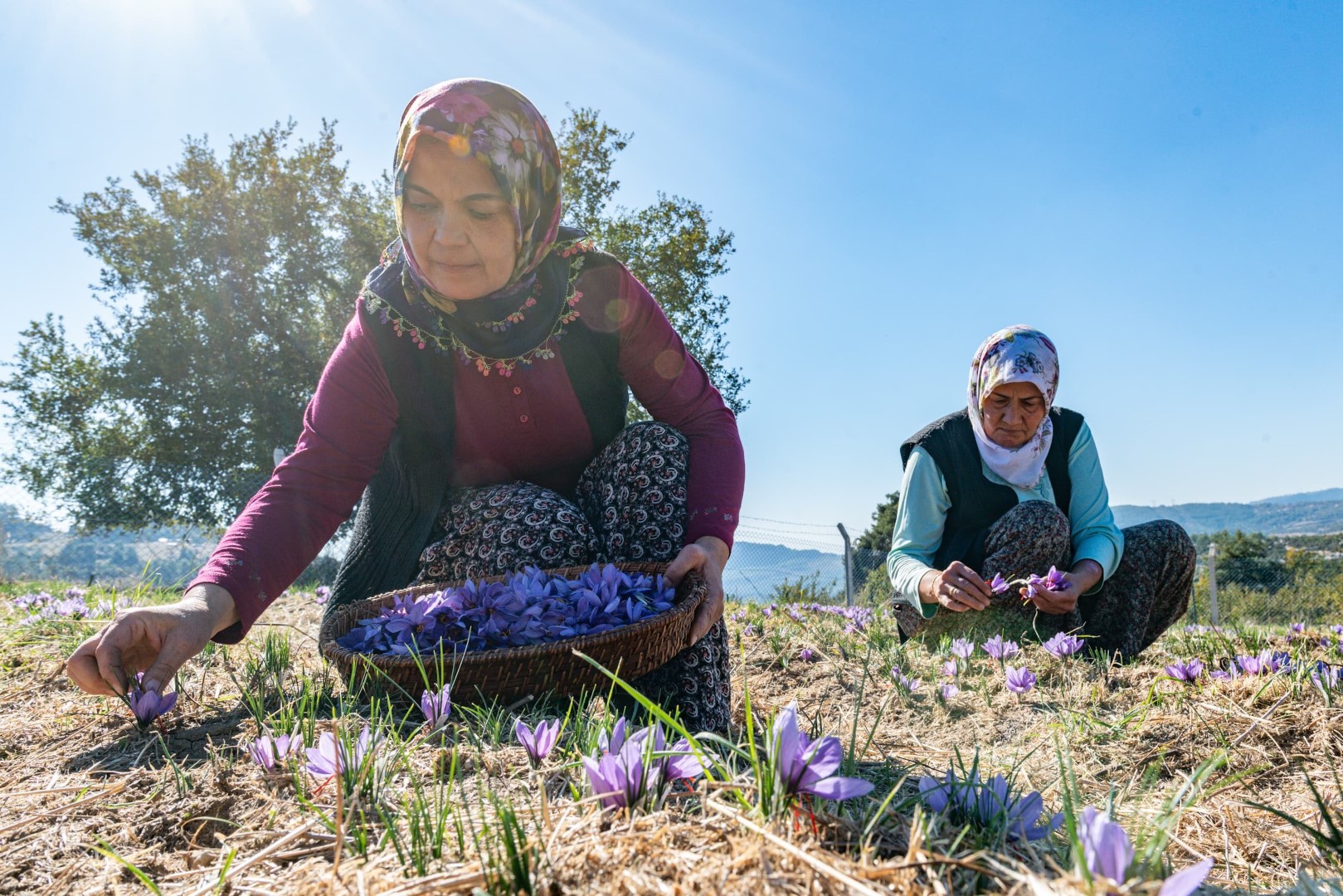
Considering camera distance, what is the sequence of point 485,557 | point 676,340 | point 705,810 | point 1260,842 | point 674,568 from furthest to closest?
point 676,340 < point 485,557 < point 674,568 < point 1260,842 < point 705,810

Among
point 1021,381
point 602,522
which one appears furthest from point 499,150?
point 1021,381

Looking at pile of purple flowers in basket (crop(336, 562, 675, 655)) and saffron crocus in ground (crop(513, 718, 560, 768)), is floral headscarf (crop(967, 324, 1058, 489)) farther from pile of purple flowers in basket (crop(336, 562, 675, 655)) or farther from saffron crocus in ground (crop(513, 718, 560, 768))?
saffron crocus in ground (crop(513, 718, 560, 768))

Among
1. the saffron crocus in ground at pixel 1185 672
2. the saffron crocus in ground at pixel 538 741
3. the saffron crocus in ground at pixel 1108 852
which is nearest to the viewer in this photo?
the saffron crocus in ground at pixel 1108 852

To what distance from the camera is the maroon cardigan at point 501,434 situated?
2018 millimetres

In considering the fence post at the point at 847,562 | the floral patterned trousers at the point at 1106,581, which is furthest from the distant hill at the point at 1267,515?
the floral patterned trousers at the point at 1106,581

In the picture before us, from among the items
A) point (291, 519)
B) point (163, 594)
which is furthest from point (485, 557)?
point (163, 594)

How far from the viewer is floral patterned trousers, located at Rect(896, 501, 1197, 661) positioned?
3.12 meters

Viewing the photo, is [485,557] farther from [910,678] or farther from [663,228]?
[663,228]

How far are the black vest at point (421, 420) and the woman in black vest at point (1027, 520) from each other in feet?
5.26

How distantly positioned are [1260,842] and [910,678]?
1289mm

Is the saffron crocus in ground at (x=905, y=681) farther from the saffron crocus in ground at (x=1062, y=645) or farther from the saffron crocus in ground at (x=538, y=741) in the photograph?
the saffron crocus in ground at (x=538, y=741)

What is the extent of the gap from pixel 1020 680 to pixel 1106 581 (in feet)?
4.61

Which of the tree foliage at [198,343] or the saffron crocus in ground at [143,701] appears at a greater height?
the tree foliage at [198,343]

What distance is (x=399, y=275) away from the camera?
2.28 m
